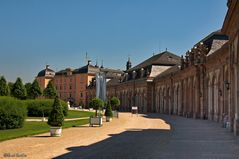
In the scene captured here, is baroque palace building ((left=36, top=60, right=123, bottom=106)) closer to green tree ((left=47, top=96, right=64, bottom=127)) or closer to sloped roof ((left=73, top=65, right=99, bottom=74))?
sloped roof ((left=73, top=65, right=99, bottom=74))

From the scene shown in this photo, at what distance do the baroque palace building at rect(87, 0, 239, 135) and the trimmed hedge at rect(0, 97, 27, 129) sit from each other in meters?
13.4

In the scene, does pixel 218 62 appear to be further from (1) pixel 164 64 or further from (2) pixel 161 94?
(1) pixel 164 64

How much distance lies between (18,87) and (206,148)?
239 feet

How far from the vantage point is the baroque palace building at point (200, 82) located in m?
21.1

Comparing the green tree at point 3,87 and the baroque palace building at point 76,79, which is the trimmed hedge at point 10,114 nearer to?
the green tree at point 3,87

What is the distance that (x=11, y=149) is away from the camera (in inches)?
552

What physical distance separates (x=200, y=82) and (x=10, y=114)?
895 inches

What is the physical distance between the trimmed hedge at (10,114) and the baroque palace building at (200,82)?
13.4 meters

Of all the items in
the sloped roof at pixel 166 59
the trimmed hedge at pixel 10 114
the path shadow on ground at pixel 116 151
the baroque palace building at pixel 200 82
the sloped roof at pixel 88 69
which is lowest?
the path shadow on ground at pixel 116 151

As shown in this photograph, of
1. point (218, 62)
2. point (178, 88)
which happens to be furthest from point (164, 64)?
point (218, 62)

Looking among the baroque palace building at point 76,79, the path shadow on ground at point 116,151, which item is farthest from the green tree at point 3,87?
the path shadow on ground at point 116,151

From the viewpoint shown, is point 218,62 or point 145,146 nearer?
point 145,146

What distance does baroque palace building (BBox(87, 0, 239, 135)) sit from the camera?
2106 centimetres

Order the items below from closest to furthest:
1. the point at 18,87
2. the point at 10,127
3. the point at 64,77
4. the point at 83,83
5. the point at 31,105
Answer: the point at 10,127, the point at 31,105, the point at 18,87, the point at 83,83, the point at 64,77
